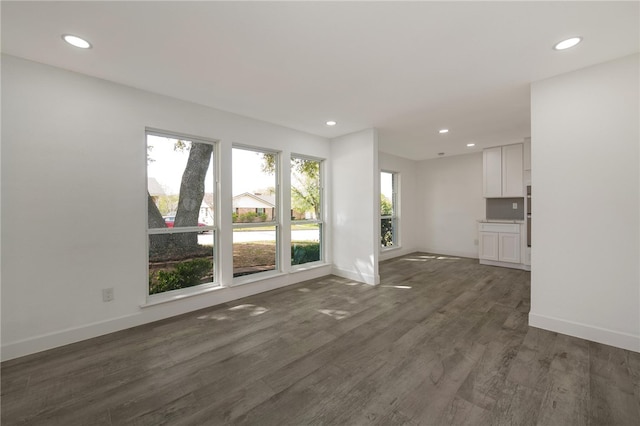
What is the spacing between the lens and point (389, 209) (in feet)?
22.2

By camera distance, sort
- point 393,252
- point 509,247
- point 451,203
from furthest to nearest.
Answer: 1. point 451,203
2. point 393,252
3. point 509,247

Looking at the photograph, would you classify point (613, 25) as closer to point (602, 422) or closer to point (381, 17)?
point (381, 17)

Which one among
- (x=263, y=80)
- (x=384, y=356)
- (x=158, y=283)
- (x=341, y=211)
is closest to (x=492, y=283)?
(x=341, y=211)

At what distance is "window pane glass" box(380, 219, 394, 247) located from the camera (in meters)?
6.66

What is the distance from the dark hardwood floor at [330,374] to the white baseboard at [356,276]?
1.13m

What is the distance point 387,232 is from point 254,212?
3.88 m

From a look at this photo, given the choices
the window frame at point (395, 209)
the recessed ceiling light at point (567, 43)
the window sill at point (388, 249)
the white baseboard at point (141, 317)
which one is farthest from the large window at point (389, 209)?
the recessed ceiling light at point (567, 43)

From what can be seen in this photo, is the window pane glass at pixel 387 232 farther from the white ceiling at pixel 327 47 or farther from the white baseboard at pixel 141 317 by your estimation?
the white ceiling at pixel 327 47

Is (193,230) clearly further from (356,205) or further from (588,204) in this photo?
(588,204)

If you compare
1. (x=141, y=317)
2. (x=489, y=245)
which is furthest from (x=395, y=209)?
(x=141, y=317)

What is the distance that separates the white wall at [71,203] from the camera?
229cm

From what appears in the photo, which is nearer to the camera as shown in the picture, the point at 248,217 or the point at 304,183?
the point at 248,217

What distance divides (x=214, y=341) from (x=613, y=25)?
162 inches

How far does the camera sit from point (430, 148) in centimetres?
591
